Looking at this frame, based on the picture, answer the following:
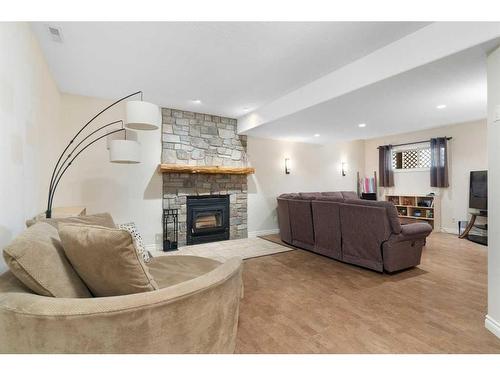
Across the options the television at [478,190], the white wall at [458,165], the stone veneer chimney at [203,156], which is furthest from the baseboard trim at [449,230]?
A: the stone veneer chimney at [203,156]

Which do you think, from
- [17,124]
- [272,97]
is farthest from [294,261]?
[17,124]

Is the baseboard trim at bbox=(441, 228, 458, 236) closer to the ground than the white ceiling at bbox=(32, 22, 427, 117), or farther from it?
closer to the ground

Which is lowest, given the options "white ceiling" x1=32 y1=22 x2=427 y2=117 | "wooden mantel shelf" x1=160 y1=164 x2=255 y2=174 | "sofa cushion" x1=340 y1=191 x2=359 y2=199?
"sofa cushion" x1=340 y1=191 x2=359 y2=199

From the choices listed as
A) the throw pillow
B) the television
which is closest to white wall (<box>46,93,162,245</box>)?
the throw pillow

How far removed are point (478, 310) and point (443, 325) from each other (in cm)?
55

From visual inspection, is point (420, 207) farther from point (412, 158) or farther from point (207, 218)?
point (207, 218)

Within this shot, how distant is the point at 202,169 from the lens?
4.57 m

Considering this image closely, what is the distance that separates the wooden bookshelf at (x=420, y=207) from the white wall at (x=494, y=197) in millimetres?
3821

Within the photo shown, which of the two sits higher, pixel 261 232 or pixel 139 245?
pixel 139 245

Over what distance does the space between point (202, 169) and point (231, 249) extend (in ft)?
5.17

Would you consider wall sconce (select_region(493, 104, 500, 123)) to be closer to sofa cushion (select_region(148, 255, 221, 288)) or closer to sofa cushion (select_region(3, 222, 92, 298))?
sofa cushion (select_region(148, 255, 221, 288))

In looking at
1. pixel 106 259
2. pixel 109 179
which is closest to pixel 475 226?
pixel 106 259

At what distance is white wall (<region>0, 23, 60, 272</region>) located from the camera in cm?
154

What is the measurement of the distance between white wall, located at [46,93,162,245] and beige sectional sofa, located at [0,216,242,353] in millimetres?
3231
